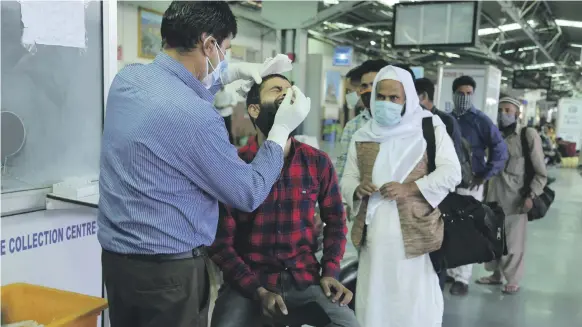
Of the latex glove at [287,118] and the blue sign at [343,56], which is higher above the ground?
the blue sign at [343,56]

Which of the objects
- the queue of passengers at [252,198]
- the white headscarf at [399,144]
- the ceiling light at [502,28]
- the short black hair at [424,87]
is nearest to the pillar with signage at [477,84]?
the short black hair at [424,87]

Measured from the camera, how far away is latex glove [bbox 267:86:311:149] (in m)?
1.56

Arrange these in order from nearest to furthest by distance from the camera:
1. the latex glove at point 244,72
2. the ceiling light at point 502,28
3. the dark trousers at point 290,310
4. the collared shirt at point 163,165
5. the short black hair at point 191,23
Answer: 1. the collared shirt at point 163,165
2. the short black hair at point 191,23
3. the dark trousers at point 290,310
4. the latex glove at point 244,72
5. the ceiling light at point 502,28

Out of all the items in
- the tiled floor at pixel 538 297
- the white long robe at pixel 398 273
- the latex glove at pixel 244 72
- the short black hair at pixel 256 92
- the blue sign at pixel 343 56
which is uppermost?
the blue sign at pixel 343 56

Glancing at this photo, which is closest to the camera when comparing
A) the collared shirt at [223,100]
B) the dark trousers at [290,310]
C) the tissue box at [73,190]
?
the dark trousers at [290,310]

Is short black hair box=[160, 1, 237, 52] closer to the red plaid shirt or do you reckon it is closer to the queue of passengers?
the queue of passengers

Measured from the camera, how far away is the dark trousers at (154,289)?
1312mm

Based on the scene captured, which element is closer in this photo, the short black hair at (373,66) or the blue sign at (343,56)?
the short black hair at (373,66)

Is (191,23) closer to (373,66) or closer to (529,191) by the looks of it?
(373,66)

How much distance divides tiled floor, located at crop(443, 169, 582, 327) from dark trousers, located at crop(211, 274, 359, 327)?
5.95 feet

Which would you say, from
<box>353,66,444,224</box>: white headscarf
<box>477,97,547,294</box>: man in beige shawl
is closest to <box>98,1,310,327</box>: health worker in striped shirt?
<box>353,66,444,224</box>: white headscarf

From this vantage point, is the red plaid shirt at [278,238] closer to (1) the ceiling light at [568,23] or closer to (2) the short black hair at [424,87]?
(2) the short black hair at [424,87]

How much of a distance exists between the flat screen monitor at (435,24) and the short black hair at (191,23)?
17.8 feet

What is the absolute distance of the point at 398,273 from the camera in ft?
7.67
